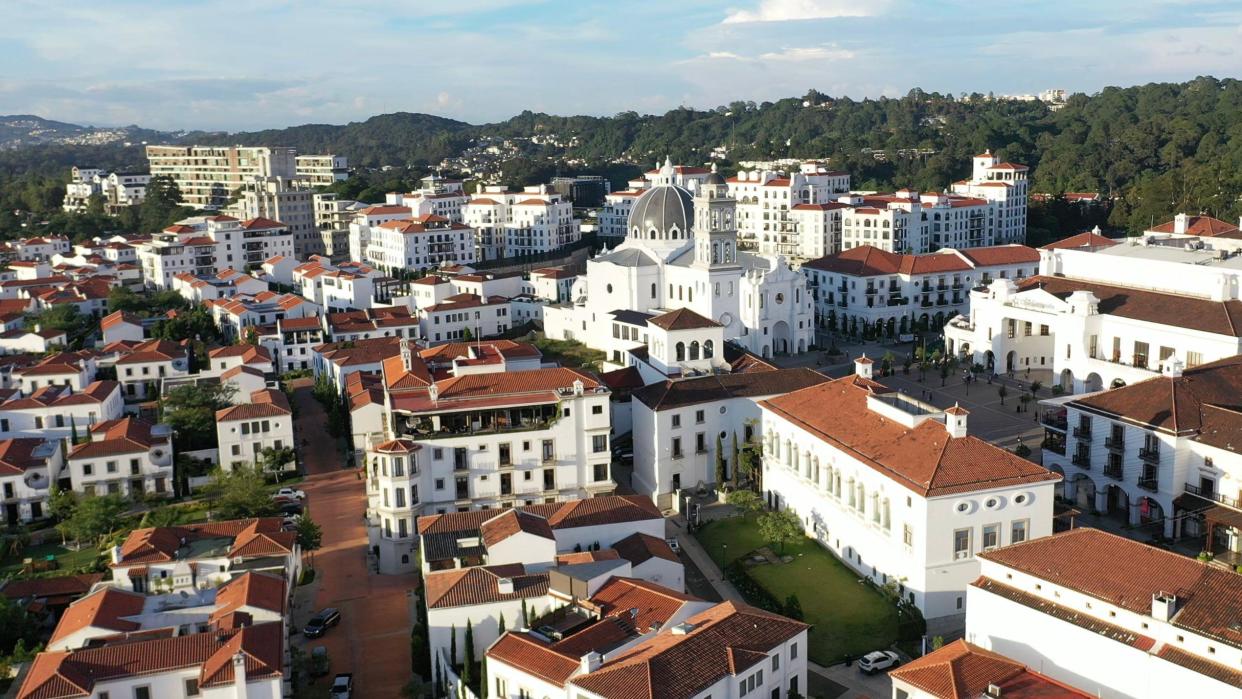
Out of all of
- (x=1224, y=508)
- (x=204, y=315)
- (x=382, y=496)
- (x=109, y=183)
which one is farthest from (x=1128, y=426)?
(x=109, y=183)

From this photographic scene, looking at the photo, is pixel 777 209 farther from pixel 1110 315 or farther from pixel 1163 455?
pixel 1163 455

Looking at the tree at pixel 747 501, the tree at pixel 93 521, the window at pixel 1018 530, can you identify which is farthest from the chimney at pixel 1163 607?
the tree at pixel 93 521

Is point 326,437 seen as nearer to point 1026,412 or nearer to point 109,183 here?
point 1026,412

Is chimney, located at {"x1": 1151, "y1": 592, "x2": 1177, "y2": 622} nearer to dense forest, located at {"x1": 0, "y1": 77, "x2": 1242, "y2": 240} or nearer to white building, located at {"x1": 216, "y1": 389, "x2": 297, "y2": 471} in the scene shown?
white building, located at {"x1": 216, "y1": 389, "x2": 297, "y2": 471}

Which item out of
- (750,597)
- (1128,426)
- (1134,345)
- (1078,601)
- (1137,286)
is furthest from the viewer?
(1137,286)

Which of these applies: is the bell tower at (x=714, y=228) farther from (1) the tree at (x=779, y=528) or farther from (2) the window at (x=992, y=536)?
(2) the window at (x=992, y=536)

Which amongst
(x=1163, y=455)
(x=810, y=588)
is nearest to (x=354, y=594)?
(x=810, y=588)
